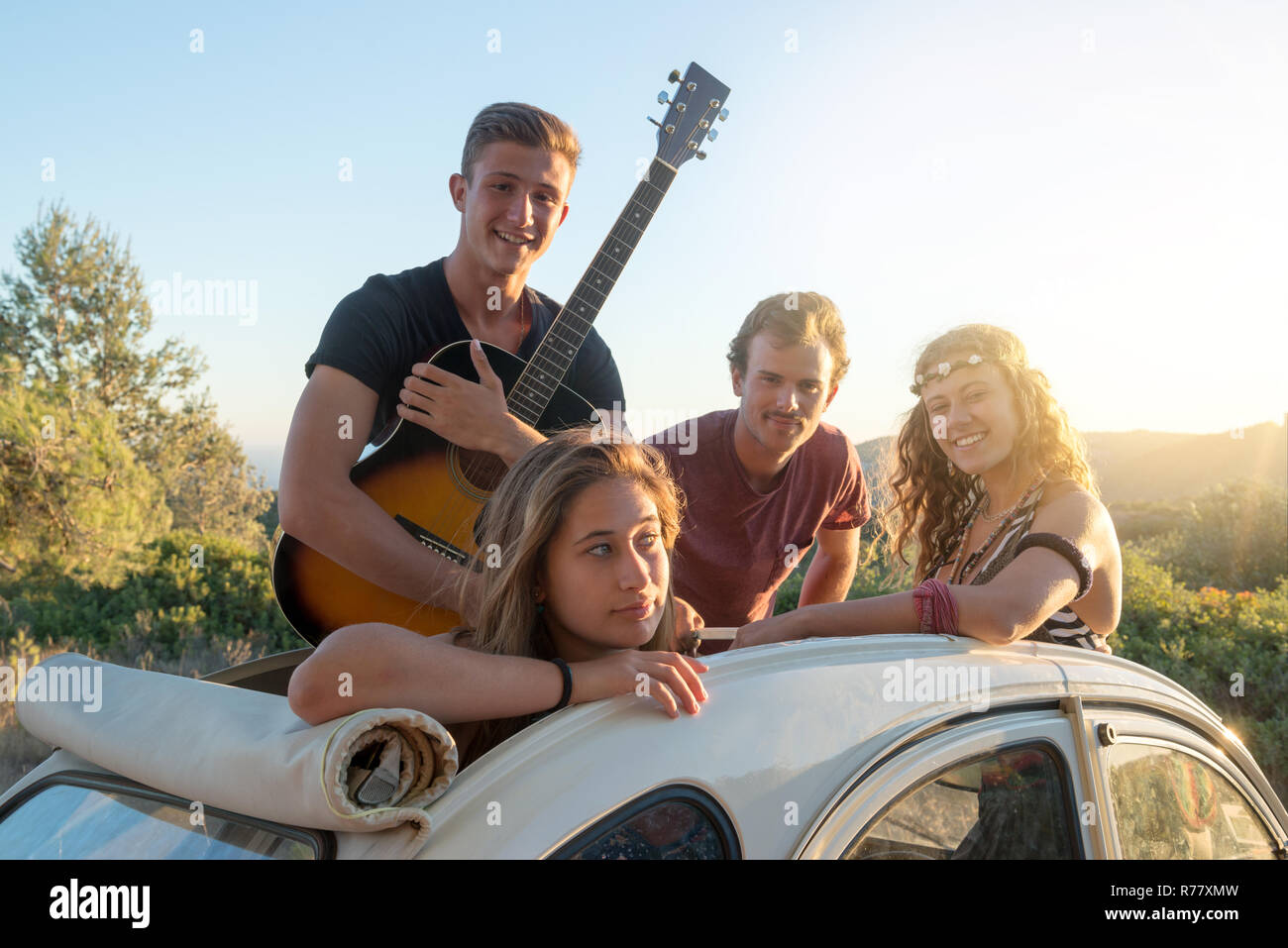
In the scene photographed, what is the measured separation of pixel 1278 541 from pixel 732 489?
433 inches

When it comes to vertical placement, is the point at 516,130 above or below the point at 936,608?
above

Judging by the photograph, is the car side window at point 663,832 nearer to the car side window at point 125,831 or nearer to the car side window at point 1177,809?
the car side window at point 125,831

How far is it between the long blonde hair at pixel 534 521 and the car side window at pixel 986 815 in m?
0.66

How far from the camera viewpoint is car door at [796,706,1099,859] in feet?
5.08

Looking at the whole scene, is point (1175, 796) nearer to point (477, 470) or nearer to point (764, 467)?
point (764, 467)

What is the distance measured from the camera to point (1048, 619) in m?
2.65

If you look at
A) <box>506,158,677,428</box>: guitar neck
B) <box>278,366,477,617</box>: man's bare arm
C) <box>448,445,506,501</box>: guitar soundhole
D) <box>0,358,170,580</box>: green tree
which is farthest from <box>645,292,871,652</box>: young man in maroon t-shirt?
<box>0,358,170,580</box>: green tree

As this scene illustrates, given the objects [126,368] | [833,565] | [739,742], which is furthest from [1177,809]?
[126,368]

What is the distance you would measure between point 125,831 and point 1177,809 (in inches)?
87.7

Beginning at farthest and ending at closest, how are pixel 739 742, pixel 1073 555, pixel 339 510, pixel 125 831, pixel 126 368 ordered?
pixel 126 368 → pixel 339 510 → pixel 1073 555 → pixel 125 831 → pixel 739 742

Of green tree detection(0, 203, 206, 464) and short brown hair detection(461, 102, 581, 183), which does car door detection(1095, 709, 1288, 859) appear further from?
green tree detection(0, 203, 206, 464)

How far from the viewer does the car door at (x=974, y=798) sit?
1.55 meters
